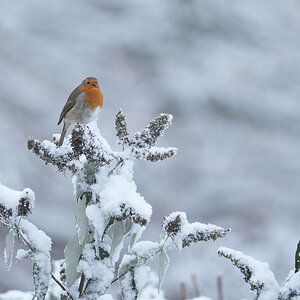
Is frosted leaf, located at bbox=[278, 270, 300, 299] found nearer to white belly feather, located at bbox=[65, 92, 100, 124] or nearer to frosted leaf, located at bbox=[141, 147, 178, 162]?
frosted leaf, located at bbox=[141, 147, 178, 162]

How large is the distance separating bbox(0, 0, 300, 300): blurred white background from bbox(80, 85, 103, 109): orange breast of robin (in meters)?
3.16

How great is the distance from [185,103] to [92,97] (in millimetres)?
4870

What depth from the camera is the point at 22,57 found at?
21.5 ft

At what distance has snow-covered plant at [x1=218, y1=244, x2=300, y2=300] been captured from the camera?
2.31 ft

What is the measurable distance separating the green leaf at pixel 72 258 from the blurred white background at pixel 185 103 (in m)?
3.74

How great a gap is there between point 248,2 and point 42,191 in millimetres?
4267

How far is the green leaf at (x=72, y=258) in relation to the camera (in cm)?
80

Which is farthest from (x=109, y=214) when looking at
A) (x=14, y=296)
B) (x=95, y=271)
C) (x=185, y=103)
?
(x=185, y=103)

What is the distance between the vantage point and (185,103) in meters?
6.38

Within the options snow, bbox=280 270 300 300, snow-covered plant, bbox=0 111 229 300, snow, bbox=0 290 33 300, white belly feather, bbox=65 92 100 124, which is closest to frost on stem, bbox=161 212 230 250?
snow-covered plant, bbox=0 111 229 300

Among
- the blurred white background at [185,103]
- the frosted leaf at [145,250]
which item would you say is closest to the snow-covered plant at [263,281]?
the frosted leaf at [145,250]

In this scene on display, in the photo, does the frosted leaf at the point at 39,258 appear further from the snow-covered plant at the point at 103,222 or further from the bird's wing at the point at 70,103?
the bird's wing at the point at 70,103

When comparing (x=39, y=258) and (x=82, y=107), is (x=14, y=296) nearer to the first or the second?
(x=82, y=107)

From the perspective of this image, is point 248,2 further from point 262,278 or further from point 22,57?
point 262,278
